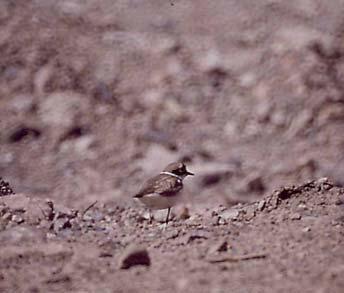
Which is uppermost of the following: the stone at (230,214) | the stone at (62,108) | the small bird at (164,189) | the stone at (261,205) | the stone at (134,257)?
the stone at (62,108)

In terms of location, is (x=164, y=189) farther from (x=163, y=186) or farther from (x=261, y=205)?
(x=261, y=205)

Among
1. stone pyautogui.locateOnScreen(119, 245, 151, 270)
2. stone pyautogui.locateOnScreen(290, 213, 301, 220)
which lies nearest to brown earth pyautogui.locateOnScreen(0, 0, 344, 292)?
stone pyautogui.locateOnScreen(290, 213, 301, 220)

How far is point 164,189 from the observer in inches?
133

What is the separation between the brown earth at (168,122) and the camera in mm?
3160

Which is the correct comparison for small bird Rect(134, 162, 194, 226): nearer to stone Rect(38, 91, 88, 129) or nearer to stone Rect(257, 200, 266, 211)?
stone Rect(257, 200, 266, 211)

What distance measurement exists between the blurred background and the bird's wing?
0.17 m

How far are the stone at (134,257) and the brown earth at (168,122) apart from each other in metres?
0.11

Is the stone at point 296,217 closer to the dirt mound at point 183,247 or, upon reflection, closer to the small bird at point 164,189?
the dirt mound at point 183,247

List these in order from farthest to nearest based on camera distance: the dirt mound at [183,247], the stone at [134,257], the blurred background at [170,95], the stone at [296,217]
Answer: the blurred background at [170,95] < the stone at [296,217] < the stone at [134,257] < the dirt mound at [183,247]

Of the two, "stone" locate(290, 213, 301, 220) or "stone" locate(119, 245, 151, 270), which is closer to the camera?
"stone" locate(119, 245, 151, 270)

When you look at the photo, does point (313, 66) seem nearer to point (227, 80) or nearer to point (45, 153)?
point (227, 80)

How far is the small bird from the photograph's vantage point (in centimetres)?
338

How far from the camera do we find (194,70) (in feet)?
12.7

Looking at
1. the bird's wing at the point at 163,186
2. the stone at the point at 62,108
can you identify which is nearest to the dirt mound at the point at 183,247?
the bird's wing at the point at 163,186
